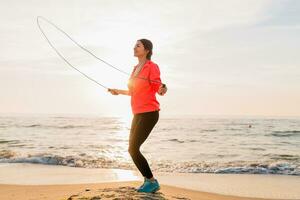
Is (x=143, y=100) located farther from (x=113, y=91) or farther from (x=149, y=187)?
(x=149, y=187)

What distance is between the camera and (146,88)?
5.77 m

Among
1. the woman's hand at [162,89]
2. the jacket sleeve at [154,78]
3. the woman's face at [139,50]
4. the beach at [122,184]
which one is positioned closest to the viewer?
the woman's hand at [162,89]

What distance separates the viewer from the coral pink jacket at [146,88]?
5.73 meters

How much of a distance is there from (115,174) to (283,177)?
4794 mm

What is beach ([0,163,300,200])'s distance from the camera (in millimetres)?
7562

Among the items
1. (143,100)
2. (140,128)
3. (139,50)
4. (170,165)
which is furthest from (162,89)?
(170,165)

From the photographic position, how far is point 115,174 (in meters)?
11.6

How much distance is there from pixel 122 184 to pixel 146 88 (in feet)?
11.9

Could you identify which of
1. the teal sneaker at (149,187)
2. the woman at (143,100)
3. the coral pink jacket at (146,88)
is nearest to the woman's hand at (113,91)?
the woman at (143,100)

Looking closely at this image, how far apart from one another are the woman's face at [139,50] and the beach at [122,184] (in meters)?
1.89

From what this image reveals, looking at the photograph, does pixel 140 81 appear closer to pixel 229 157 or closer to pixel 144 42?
pixel 144 42

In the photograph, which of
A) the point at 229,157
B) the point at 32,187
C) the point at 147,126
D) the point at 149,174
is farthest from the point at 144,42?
the point at 229,157

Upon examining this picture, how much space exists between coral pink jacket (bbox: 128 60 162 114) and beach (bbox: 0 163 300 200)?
118cm

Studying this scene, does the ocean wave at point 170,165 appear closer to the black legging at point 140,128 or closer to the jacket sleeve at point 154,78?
the black legging at point 140,128
